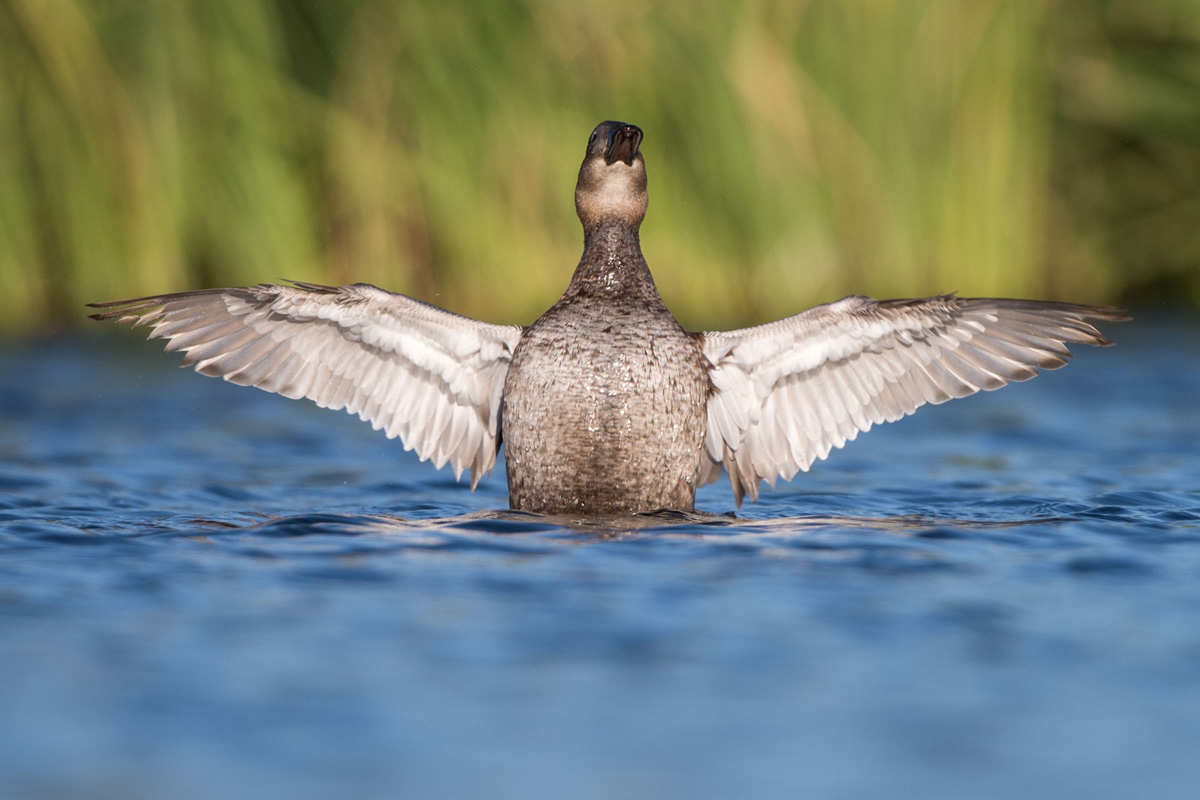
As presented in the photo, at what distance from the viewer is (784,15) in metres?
8.84

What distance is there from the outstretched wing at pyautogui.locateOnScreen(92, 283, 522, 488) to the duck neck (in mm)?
372

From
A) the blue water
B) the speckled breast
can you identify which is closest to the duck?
the speckled breast

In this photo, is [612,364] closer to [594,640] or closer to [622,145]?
[622,145]

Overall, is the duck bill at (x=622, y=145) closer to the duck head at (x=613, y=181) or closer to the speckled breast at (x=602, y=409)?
the duck head at (x=613, y=181)

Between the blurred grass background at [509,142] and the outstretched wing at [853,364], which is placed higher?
the blurred grass background at [509,142]

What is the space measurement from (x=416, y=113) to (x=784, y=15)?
7.32 ft

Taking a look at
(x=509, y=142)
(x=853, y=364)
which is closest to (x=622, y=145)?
(x=853, y=364)

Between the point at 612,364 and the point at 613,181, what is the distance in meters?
0.96

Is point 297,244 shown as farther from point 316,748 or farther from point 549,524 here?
point 316,748

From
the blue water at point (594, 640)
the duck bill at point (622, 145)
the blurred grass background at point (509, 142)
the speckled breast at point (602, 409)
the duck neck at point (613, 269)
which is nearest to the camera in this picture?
the blue water at point (594, 640)

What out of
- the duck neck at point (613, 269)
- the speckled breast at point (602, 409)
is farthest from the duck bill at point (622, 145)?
the speckled breast at point (602, 409)

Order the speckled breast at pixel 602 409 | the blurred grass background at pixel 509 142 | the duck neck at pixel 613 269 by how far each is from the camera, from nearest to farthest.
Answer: the speckled breast at pixel 602 409 → the duck neck at pixel 613 269 → the blurred grass background at pixel 509 142

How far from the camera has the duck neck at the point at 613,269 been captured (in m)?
5.92

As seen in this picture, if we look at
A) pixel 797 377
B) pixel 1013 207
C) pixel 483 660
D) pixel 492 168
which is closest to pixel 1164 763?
pixel 483 660
